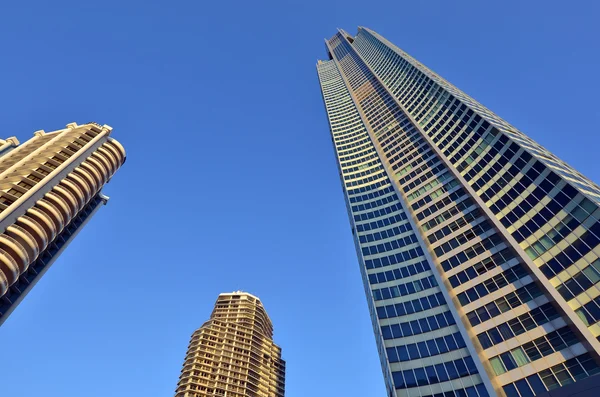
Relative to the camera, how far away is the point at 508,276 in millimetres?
51562

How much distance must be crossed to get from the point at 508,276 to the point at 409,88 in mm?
73916

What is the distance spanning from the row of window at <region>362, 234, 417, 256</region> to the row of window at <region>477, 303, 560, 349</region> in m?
22.5

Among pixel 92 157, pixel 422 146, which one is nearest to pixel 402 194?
pixel 422 146

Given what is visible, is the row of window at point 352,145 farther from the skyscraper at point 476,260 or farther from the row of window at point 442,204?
the row of window at point 442,204

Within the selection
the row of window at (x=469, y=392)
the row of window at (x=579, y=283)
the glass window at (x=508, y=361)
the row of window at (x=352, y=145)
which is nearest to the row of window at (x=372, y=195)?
the row of window at (x=352, y=145)

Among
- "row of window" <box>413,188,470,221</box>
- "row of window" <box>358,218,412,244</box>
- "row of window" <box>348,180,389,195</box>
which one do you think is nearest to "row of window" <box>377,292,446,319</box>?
"row of window" <box>358,218,412,244</box>

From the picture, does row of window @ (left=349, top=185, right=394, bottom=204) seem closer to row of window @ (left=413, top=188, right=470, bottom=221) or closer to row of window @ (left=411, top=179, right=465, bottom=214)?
row of window @ (left=411, top=179, right=465, bottom=214)

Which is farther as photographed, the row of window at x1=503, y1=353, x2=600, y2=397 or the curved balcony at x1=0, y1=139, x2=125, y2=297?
the curved balcony at x1=0, y1=139, x2=125, y2=297

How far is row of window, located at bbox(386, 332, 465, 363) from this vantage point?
4988cm

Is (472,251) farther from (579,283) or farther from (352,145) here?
(352,145)

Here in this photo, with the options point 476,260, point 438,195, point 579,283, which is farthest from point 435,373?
point 438,195

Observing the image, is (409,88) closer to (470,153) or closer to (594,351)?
(470,153)

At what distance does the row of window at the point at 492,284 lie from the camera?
50916 mm

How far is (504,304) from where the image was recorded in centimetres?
4919
